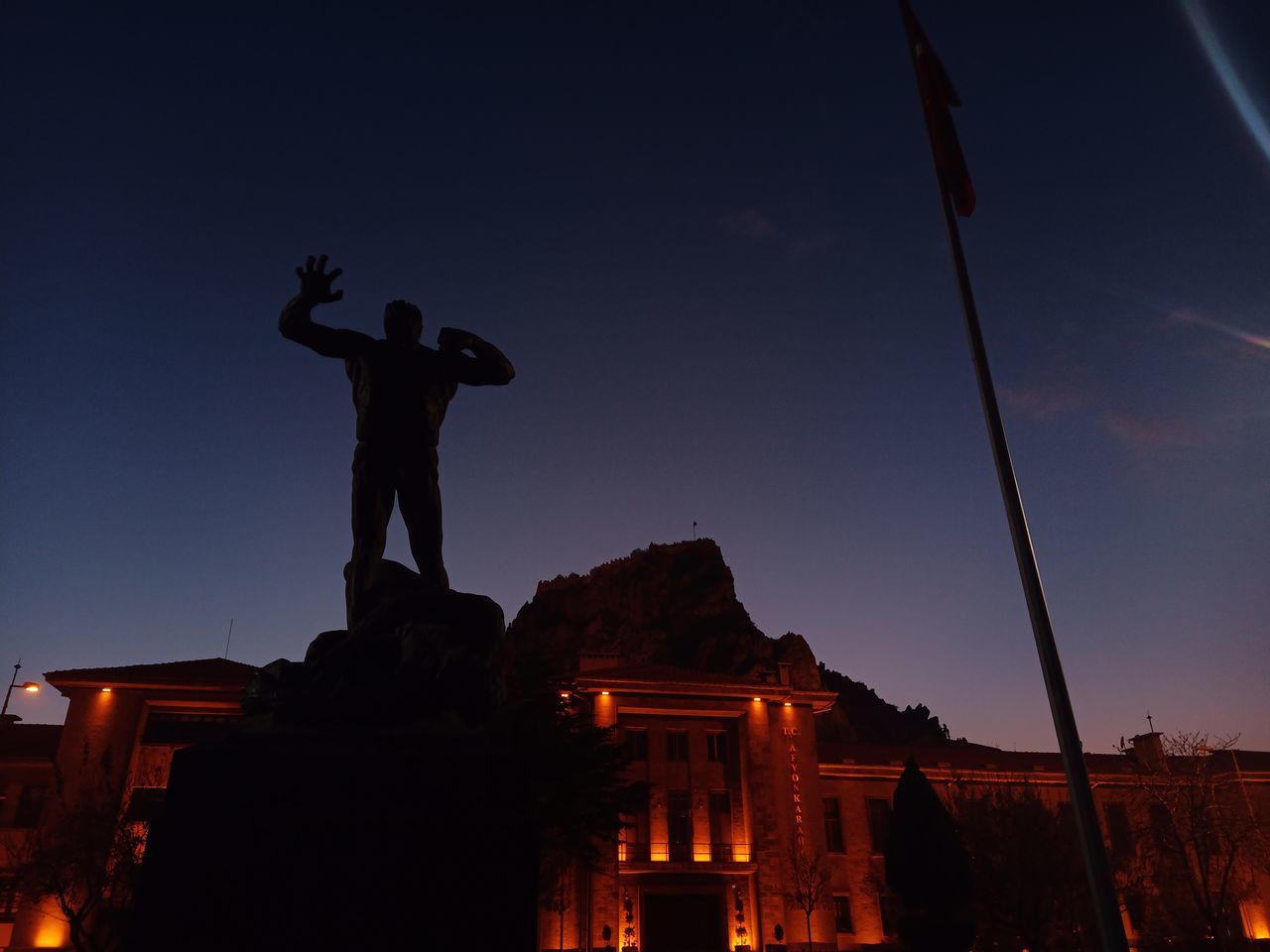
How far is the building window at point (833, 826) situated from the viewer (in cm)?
3347

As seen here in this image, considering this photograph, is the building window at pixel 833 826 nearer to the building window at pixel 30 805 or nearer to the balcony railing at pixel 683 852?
the balcony railing at pixel 683 852

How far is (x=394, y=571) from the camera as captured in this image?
4.53m

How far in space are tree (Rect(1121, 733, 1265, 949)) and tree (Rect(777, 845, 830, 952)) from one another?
11.2 meters

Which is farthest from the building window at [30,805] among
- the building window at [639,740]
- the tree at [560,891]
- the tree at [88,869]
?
the building window at [639,740]

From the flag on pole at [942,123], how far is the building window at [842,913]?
30221 mm

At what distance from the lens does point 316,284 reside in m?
5.30

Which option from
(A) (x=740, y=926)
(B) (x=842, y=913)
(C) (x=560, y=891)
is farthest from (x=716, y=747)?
(C) (x=560, y=891)

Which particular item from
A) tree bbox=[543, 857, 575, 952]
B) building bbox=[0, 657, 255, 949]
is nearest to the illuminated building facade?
tree bbox=[543, 857, 575, 952]

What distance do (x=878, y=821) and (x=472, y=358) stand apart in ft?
113

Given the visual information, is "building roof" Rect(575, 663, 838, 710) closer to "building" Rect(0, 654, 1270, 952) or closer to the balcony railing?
"building" Rect(0, 654, 1270, 952)

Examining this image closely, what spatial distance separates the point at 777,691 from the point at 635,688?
5.82 m

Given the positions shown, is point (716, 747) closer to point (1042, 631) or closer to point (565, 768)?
point (565, 768)

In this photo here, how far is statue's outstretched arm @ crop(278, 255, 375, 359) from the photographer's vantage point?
17.1 ft

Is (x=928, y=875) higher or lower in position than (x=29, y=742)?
lower
